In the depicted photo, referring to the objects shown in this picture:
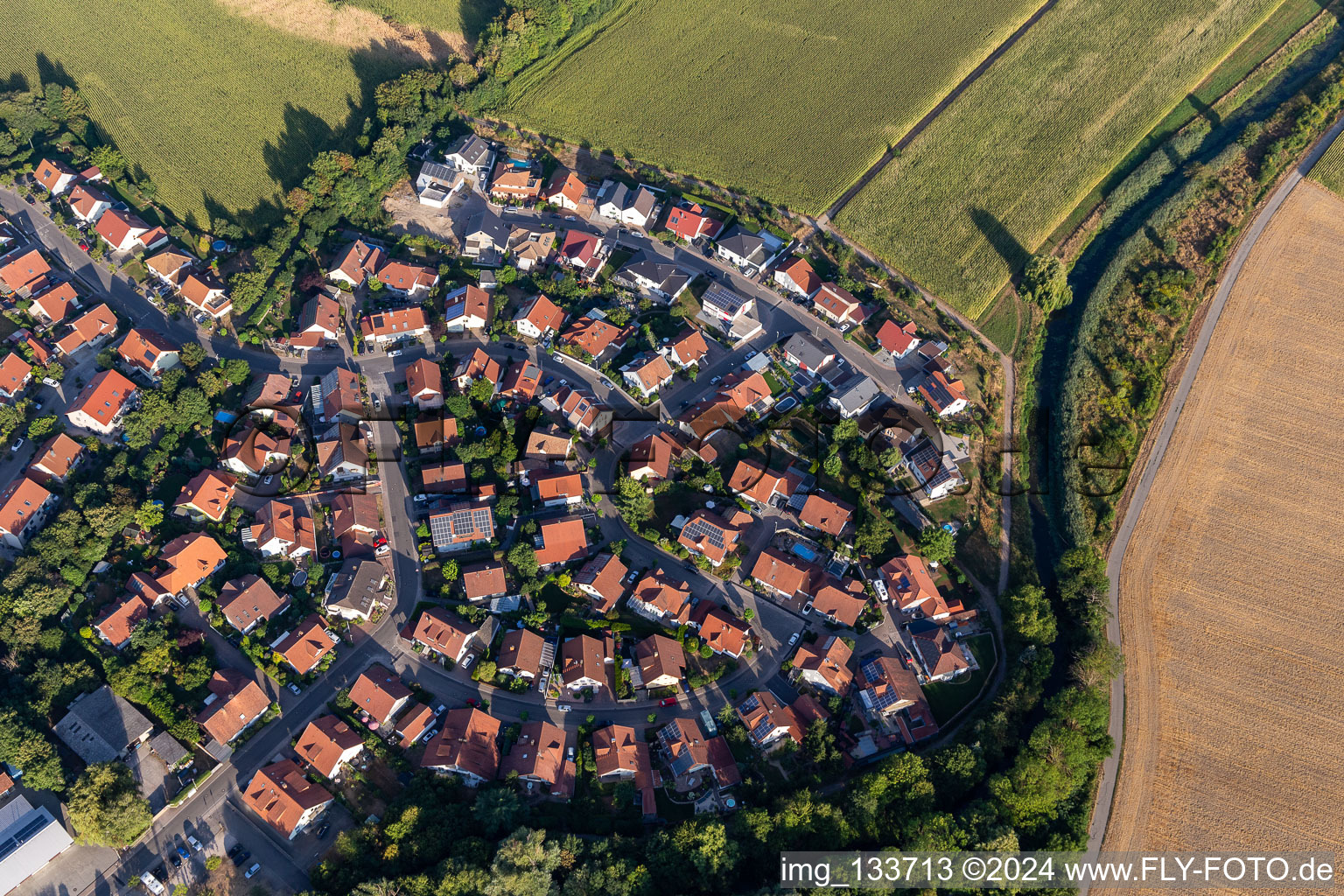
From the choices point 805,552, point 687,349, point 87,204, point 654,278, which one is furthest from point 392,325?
point 805,552

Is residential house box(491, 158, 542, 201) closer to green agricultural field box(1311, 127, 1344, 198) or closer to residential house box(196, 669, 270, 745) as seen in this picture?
residential house box(196, 669, 270, 745)

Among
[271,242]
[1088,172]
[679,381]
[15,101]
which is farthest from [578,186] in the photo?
[15,101]

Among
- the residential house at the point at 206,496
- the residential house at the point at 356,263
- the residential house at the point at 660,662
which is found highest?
the residential house at the point at 356,263

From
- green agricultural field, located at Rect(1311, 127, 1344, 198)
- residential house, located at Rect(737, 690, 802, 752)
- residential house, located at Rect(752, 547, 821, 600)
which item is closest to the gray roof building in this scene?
residential house, located at Rect(737, 690, 802, 752)

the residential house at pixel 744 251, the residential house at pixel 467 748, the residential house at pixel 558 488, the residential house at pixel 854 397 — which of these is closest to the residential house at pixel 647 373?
the residential house at pixel 558 488

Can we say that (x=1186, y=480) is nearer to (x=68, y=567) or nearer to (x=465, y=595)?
(x=465, y=595)

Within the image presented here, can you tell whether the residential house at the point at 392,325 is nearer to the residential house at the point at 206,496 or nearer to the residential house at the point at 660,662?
the residential house at the point at 206,496
